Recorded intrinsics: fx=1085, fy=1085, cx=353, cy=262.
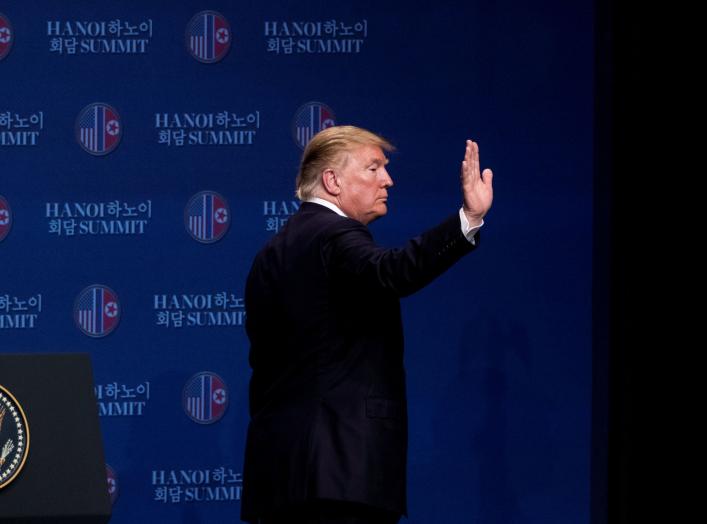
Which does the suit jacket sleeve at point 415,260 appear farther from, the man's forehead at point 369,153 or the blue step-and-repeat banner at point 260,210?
the blue step-and-repeat banner at point 260,210

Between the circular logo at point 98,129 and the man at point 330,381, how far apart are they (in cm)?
163

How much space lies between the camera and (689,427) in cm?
402

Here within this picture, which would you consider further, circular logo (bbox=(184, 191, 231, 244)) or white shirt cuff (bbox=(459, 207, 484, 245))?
circular logo (bbox=(184, 191, 231, 244))

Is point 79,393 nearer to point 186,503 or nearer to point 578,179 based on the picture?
point 186,503

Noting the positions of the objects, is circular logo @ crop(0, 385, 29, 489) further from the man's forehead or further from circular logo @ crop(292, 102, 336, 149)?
circular logo @ crop(292, 102, 336, 149)

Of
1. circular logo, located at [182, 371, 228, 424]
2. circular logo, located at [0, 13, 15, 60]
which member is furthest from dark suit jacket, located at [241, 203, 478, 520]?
circular logo, located at [0, 13, 15, 60]

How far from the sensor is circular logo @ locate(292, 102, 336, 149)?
4.10 m

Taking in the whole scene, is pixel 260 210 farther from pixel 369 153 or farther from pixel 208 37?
pixel 369 153

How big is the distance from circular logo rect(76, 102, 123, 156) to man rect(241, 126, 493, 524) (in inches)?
64.2

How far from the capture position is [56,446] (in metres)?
2.17

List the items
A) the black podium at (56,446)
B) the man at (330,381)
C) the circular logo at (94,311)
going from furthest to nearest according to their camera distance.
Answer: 1. the circular logo at (94,311)
2. the man at (330,381)
3. the black podium at (56,446)

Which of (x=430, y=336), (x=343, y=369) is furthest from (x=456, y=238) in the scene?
(x=430, y=336)

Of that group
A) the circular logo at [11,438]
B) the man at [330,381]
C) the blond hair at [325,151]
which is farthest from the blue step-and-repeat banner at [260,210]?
the circular logo at [11,438]

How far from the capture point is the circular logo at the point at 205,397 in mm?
4051
